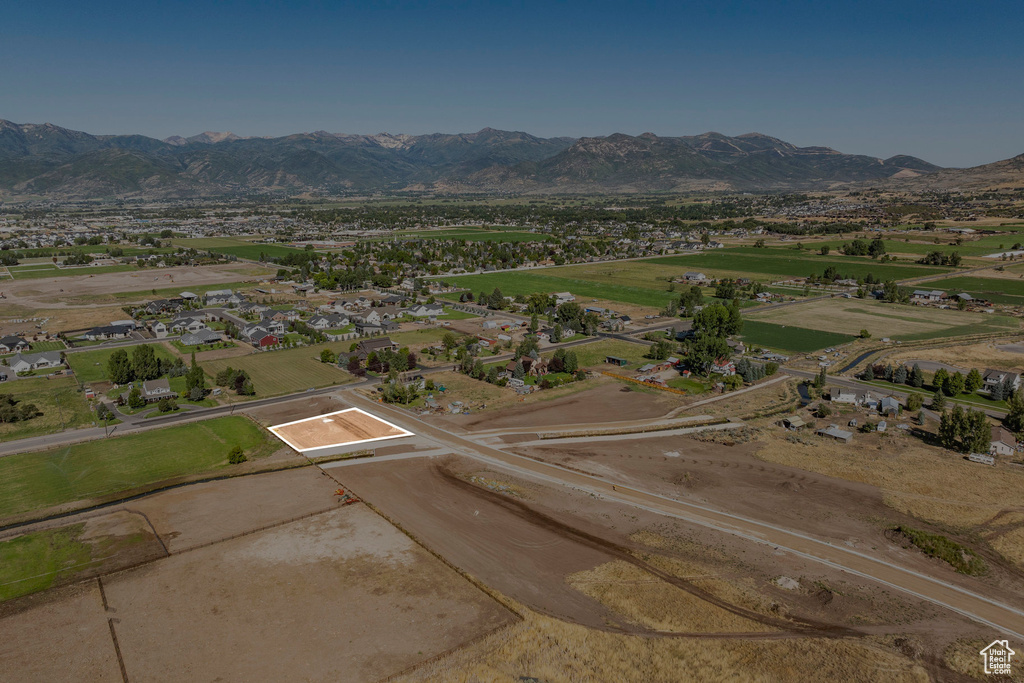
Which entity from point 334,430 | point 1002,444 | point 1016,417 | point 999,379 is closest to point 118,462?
point 334,430

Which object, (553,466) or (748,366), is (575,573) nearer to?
(553,466)

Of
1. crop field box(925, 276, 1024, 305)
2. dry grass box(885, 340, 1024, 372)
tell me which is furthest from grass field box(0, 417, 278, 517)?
crop field box(925, 276, 1024, 305)

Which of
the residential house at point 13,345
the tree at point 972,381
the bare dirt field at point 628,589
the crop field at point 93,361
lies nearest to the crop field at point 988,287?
the tree at point 972,381

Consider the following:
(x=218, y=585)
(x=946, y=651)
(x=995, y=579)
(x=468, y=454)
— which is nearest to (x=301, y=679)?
(x=218, y=585)

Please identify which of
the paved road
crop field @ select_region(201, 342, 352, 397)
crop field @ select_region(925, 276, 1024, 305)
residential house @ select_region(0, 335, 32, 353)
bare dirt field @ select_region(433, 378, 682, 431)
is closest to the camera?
the paved road

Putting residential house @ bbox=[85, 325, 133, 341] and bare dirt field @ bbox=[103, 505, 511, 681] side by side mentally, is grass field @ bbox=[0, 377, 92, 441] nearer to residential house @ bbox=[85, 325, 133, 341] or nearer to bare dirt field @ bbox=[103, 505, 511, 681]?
residential house @ bbox=[85, 325, 133, 341]

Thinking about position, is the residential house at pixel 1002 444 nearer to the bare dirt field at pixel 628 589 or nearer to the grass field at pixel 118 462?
the bare dirt field at pixel 628 589
